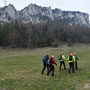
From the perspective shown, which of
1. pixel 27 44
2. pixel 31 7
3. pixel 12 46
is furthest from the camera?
pixel 31 7

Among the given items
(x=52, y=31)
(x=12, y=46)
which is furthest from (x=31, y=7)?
(x=12, y=46)

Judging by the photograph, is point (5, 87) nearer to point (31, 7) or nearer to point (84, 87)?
point (84, 87)

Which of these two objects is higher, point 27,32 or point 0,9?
point 0,9

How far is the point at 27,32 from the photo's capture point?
63719mm

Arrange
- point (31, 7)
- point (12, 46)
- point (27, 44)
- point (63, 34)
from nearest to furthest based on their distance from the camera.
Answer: point (12, 46) → point (27, 44) → point (63, 34) → point (31, 7)

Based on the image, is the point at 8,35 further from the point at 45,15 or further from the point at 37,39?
the point at 45,15

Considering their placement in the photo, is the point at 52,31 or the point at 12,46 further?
the point at 52,31

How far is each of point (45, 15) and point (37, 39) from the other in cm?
11707

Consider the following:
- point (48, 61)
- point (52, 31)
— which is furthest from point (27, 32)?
point (48, 61)

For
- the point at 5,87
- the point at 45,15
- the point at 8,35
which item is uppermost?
the point at 45,15

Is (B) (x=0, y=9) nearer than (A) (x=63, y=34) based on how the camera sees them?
No

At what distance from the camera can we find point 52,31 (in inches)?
3044

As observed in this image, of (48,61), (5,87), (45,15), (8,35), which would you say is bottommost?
(5,87)

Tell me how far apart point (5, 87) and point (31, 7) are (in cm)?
16592
